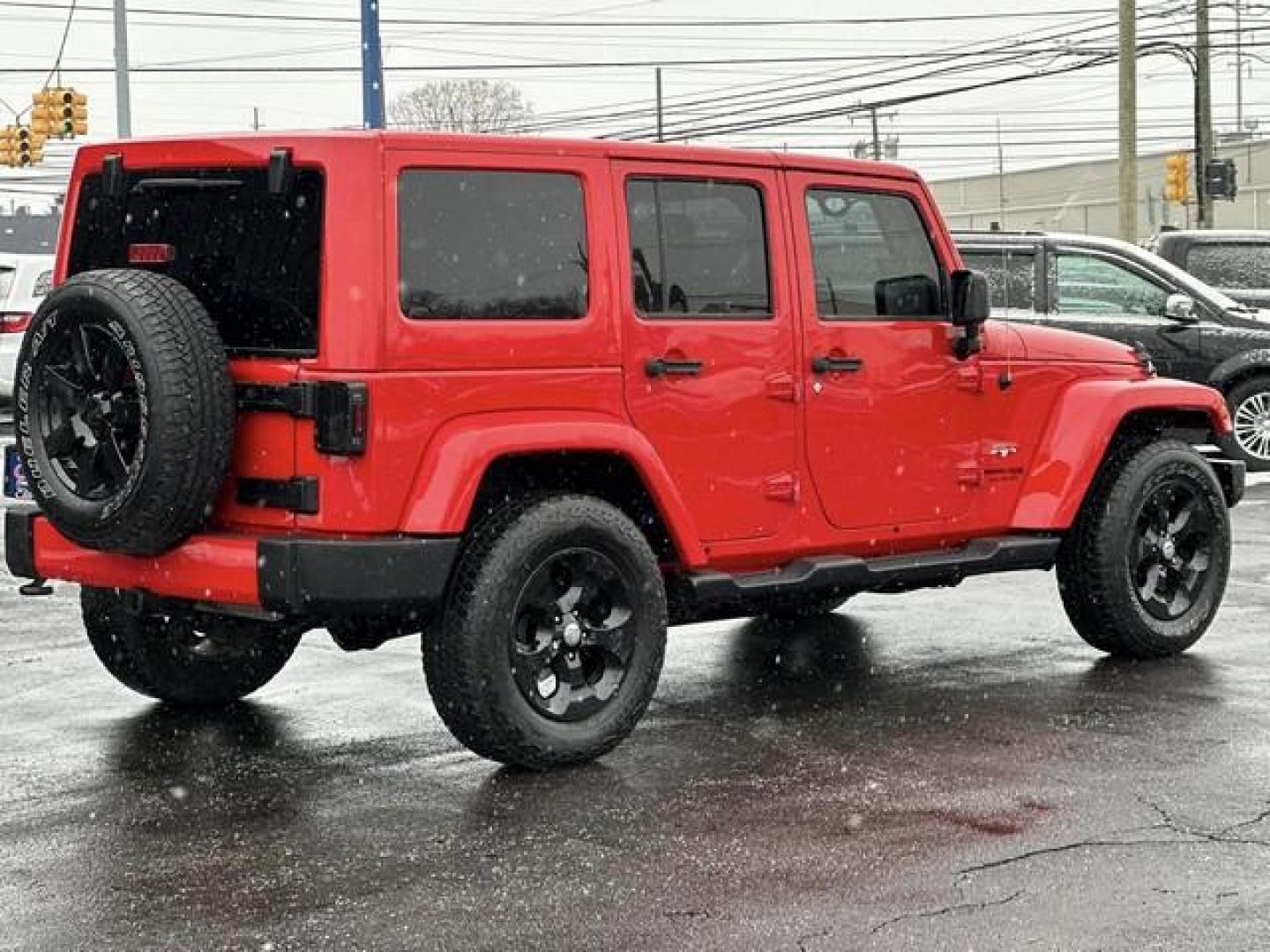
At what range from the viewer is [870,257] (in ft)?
24.8

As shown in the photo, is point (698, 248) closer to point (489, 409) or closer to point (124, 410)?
point (489, 409)

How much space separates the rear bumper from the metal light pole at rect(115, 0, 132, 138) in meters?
25.4

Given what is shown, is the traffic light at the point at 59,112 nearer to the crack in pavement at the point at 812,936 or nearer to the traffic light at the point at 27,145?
Answer: the traffic light at the point at 27,145

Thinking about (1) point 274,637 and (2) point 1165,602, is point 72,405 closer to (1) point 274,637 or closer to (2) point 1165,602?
(1) point 274,637

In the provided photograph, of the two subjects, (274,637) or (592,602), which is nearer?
(592,602)

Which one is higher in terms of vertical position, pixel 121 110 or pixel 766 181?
pixel 121 110

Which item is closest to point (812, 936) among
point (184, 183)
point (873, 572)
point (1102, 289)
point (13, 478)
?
point (873, 572)

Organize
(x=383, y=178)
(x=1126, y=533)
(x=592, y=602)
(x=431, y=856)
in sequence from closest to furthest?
1. (x=431, y=856)
2. (x=383, y=178)
3. (x=592, y=602)
4. (x=1126, y=533)

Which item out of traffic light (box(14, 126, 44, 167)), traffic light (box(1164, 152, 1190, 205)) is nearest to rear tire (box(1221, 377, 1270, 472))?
traffic light (box(1164, 152, 1190, 205))

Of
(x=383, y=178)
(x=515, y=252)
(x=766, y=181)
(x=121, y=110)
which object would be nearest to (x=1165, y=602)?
(x=766, y=181)

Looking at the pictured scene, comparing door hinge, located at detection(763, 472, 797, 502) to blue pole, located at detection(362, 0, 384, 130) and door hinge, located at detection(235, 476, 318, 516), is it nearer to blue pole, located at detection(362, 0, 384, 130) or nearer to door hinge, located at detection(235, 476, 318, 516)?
door hinge, located at detection(235, 476, 318, 516)

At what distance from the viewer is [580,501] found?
641 cm

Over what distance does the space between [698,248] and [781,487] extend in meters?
0.85

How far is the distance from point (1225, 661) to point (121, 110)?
25105 millimetres
